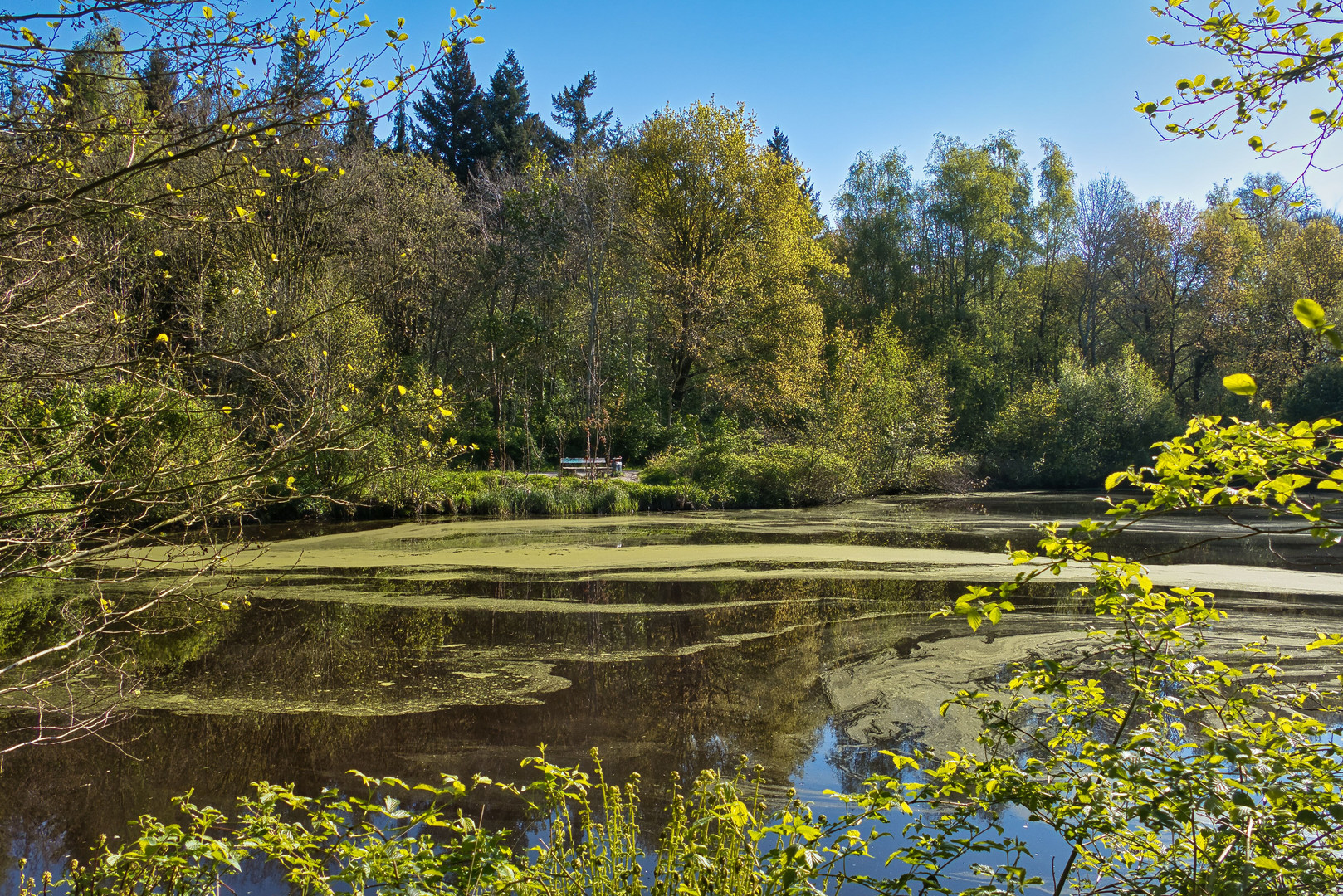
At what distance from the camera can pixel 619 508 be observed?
14.1 m

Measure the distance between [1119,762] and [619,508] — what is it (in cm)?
1251

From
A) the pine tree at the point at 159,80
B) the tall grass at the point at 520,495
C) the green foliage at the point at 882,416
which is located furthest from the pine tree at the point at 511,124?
the pine tree at the point at 159,80

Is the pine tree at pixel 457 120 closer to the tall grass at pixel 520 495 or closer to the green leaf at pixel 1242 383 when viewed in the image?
the tall grass at pixel 520 495

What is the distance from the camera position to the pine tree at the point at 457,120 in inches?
1128

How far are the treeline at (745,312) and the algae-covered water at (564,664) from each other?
13.8ft

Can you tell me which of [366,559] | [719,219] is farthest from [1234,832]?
Answer: [719,219]

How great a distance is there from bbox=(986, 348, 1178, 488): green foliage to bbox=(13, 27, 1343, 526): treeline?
76 millimetres

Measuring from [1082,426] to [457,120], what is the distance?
23.4m

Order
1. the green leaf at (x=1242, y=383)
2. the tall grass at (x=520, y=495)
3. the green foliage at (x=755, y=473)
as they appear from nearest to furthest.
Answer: the green leaf at (x=1242, y=383)
the tall grass at (x=520, y=495)
the green foliage at (x=755, y=473)

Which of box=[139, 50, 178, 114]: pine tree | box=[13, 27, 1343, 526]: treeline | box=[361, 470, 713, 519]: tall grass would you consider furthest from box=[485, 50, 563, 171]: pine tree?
box=[139, 50, 178, 114]: pine tree

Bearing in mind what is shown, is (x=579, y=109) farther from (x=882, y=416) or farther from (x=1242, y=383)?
(x=1242, y=383)

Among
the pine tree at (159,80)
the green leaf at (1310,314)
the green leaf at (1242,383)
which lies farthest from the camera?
the pine tree at (159,80)

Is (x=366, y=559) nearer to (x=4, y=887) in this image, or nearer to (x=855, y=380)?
(x=4, y=887)

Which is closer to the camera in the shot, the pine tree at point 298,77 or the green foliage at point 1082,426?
the pine tree at point 298,77
